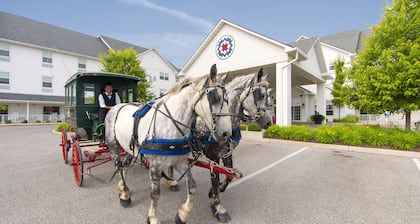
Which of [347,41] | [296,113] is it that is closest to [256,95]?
[296,113]

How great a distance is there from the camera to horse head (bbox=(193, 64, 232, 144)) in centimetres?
212

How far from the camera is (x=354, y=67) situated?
8898 mm

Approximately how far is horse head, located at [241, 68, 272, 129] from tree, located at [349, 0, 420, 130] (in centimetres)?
706

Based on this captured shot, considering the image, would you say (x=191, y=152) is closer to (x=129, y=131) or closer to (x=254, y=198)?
(x=129, y=131)

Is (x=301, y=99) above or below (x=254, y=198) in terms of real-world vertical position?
above

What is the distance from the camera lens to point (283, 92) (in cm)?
1056

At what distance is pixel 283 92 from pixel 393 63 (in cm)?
446

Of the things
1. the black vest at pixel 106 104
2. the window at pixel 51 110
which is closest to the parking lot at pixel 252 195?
the black vest at pixel 106 104

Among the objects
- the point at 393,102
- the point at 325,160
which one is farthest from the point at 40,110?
the point at 393,102

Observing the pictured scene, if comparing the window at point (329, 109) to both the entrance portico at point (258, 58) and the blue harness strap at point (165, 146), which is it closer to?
the entrance portico at point (258, 58)

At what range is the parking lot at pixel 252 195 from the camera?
2.78 meters

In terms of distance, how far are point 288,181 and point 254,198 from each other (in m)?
1.30

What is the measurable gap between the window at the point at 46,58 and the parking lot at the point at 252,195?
23440mm

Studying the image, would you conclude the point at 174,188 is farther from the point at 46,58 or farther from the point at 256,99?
the point at 46,58
